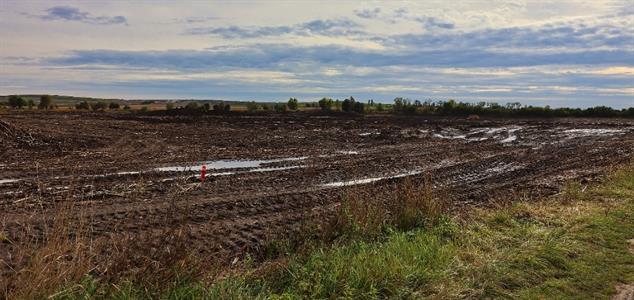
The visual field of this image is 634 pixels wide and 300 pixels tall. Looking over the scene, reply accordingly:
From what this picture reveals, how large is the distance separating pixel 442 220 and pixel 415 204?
502 mm

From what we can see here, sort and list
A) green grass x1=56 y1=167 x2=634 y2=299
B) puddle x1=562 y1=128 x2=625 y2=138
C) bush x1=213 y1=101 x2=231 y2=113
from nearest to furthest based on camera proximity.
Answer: green grass x1=56 y1=167 x2=634 y2=299 → puddle x1=562 y1=128 x2=625 y2=138 → bush x1=213 y1=101 x2=231 y2=113

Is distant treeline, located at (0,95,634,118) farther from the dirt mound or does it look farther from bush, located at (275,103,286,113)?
the dirt mound

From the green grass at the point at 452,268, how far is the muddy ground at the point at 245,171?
1196 mm

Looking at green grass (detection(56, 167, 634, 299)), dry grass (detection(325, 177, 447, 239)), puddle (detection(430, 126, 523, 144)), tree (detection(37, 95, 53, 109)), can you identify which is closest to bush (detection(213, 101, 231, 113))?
tree (detection(37, 95, 53, 109))

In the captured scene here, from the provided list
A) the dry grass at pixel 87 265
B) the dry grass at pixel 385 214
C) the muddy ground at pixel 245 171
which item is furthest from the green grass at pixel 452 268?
the muddy ground at pixel 245 171

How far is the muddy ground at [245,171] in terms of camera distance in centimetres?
980

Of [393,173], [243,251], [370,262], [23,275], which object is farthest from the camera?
[393,173]

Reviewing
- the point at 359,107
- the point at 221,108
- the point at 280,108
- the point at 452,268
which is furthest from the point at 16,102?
the point at 452,268

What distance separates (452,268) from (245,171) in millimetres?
11182

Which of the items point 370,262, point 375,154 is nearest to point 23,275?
point 370,262

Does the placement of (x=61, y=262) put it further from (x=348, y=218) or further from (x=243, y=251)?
(x=348, y=218)

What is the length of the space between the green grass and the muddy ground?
120cm

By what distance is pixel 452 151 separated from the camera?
2411 centimetres

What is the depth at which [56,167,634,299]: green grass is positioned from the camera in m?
5.71
